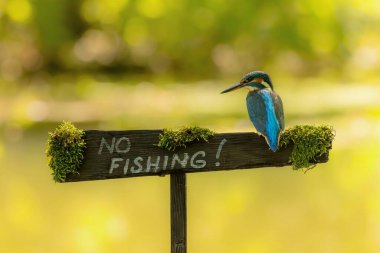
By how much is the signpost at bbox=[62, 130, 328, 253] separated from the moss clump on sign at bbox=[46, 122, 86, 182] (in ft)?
0.08

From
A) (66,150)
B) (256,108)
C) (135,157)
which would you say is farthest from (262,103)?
(66,150)

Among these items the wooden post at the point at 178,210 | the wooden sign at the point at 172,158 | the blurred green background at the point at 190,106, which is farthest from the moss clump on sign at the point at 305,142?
the blurred green background at the point at 190,106

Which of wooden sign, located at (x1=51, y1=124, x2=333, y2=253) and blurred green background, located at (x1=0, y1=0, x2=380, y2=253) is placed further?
blurred green background, located at (x1=0, y1=0, x2=380, y2=253)

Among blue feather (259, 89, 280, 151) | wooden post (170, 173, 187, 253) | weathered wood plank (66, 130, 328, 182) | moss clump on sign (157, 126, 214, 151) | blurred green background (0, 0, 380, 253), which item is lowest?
wooden post (170, 173, 187, 253)

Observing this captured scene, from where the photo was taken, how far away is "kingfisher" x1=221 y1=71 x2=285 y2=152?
2545mm

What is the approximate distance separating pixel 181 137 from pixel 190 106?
891 cm

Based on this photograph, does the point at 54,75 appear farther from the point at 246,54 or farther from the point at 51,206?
the point at 51,206

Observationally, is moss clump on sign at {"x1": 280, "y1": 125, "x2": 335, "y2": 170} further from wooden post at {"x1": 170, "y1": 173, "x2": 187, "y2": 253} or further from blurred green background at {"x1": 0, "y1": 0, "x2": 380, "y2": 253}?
blurred green background at {"x1": 0, "y1": 0, "x2": 380, "y2": 253}

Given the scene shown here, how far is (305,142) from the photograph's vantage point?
2500 mm

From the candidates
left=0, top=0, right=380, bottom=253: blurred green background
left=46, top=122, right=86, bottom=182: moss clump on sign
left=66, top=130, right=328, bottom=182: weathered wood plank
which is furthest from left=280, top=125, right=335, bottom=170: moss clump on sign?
left=0, top=0, right=380, bottom=253: blurred green background

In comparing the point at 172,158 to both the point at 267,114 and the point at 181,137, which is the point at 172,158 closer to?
the point at 181,137

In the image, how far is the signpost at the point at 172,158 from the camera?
7.71 feet

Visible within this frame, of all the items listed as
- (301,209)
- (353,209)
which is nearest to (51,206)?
(301,209)

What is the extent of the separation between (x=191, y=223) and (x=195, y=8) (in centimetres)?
1000
